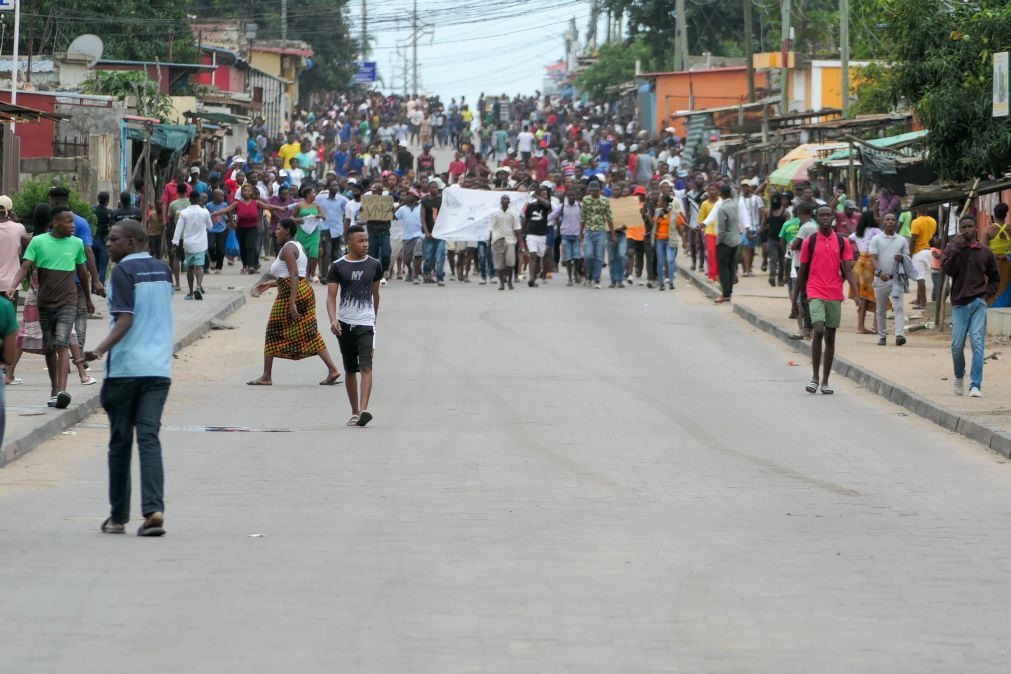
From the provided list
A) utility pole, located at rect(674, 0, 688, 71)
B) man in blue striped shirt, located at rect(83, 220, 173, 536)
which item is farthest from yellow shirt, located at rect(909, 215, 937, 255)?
utility pole, located at rect(674, 0, 688, 71)

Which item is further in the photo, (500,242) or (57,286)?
(500,242)

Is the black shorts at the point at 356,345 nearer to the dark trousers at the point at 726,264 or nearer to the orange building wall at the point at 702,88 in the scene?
the dark trousers at the point at 726,264

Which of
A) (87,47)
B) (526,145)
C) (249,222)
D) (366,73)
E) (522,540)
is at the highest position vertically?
(366,73)

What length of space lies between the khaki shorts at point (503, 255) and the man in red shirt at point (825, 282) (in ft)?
42.7

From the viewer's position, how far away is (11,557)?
27.9 feet

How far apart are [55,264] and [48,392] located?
59.3 inches

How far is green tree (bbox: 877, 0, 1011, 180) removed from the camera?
20.3 metres

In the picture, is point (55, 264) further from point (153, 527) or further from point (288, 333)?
point (153, 527)

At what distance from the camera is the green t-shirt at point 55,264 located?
46.9 feet

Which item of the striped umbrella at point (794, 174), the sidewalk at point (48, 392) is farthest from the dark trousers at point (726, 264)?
the sidewalk at point (48, 392)

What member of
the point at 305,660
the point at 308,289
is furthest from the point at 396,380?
the point at 305,660

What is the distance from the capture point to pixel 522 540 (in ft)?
30.1

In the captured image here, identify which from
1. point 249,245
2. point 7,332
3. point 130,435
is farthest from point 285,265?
point 249,245

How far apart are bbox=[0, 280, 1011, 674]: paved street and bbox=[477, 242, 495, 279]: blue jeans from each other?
1465cm
